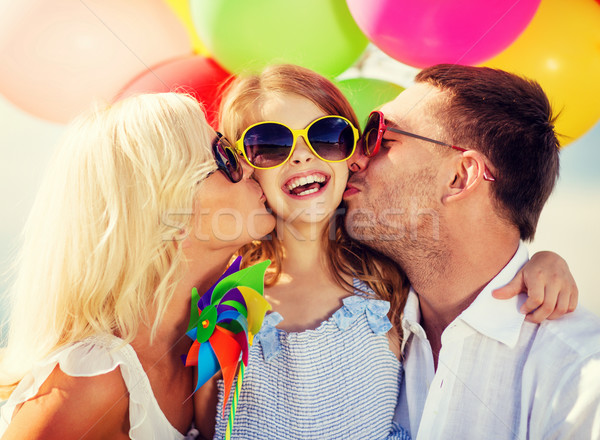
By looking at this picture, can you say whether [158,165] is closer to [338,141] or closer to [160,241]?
[160,241]

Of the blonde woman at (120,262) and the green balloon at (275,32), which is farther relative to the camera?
the green balloon at (275,32)

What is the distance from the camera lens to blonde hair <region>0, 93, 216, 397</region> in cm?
206

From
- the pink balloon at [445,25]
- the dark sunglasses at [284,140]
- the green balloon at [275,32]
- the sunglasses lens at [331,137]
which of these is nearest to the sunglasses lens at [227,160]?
the dark sunglasses at [284,140]

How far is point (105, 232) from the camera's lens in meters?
2.07

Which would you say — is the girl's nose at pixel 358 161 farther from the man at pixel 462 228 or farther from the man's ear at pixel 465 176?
the man's ear at pixel 465 176

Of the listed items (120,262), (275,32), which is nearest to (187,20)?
(275,32)

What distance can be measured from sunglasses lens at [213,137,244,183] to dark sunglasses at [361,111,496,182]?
69 cm

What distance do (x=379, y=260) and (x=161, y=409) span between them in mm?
1334

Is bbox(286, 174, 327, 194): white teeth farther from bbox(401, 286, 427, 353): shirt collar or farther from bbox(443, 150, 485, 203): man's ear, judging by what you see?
bbox(401, 286, 427, 353): shirt collar

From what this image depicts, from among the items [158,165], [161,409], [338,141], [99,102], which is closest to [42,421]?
[161,409]

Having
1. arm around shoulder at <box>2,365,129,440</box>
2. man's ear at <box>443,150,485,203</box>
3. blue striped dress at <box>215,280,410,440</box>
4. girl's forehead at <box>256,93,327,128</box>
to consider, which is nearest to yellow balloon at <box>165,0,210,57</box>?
girl's forehead at <box>256,93,327,128</box>

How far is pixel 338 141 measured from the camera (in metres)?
2.46

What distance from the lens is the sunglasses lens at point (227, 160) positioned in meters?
2.29

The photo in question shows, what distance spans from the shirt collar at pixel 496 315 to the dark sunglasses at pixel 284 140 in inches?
37.7
